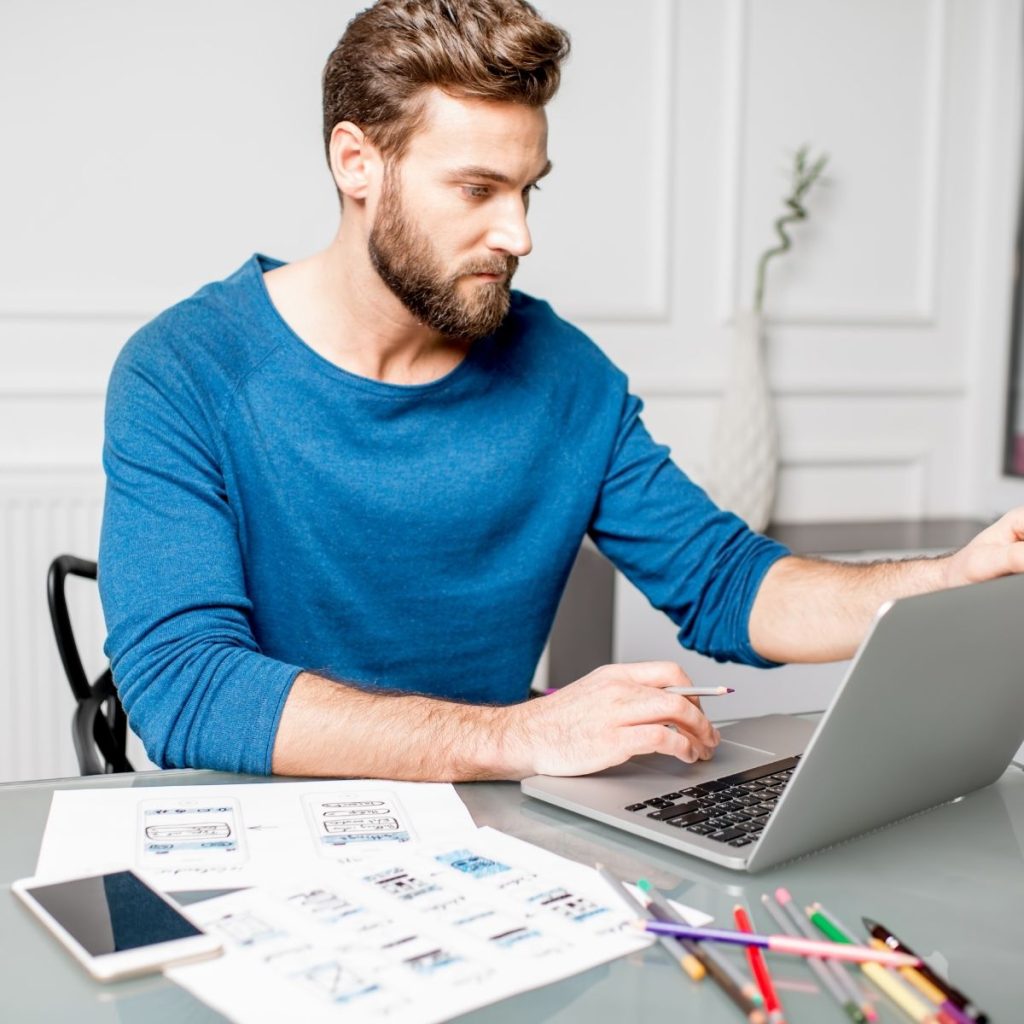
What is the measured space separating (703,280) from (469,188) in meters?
1.39

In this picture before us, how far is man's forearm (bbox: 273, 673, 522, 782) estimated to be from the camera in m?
1.03

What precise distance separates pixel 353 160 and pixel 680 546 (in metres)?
0.62

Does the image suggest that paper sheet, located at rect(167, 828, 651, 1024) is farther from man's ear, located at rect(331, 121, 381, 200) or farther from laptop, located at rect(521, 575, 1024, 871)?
man's ear, located at rect(331, 121, 381, 200)

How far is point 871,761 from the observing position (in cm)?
87

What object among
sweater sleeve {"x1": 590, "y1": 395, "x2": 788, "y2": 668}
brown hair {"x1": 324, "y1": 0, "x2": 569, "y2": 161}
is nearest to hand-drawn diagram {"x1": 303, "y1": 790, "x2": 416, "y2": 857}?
sweater sleeve {"x1": 590, "y1": 395, "x2": 788, "y2": 668}

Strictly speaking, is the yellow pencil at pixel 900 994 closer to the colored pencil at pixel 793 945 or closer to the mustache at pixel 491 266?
the colored pencil at pixel 793 945

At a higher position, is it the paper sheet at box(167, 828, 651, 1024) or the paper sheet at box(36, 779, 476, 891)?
the paper sheet at box(167, 828, 651, 1024)

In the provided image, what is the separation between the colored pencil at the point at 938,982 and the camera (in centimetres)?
65

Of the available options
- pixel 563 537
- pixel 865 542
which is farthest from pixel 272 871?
pixel 865 542

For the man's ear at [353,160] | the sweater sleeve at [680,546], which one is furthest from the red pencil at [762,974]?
the man's ear at [353,160]

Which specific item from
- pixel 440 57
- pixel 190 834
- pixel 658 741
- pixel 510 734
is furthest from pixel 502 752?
pixel 440 57

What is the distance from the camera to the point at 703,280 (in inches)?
110

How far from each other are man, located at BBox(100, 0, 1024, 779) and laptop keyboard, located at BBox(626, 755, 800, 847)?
0.37 meters

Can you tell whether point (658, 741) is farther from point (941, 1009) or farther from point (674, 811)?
point (941, 1009)
